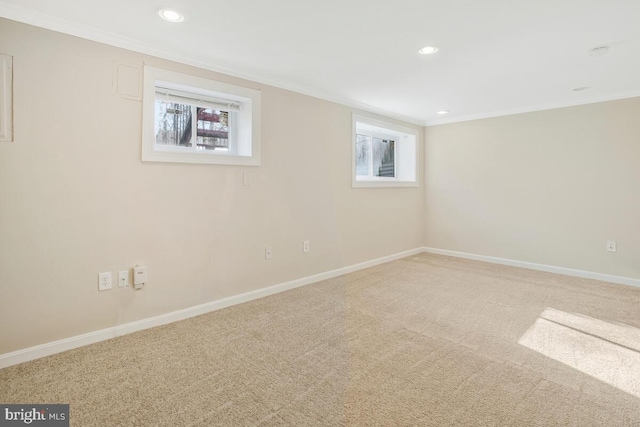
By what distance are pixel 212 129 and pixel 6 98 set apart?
1.46 metres

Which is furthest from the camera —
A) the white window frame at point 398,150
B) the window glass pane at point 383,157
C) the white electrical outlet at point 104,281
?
the window glass pane at point 383,157

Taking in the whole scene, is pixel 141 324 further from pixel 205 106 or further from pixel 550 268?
pixel 550 268

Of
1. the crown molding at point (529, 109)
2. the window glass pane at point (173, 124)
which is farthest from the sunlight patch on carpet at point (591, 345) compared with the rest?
the window glass pane at point (173, 124)

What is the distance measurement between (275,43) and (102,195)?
1721 millimetres

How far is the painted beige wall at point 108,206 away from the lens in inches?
83.2

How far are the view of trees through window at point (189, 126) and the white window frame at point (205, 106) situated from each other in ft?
0.14

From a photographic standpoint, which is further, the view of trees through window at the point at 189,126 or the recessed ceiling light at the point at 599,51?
the view of trees through window at the point at 189,126

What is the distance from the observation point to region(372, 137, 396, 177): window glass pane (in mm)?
5242

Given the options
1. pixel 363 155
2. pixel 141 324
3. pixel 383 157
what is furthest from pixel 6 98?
pixel 383 157

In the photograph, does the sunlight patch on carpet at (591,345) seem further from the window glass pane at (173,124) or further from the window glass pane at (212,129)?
the window glass pane at (173,124)

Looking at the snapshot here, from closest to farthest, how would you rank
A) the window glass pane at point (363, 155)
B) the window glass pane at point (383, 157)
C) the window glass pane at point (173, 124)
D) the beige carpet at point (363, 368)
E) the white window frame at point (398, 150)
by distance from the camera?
the beige carpet at point (363, 368) → the window glass pane at point (173, 124) → the white window frame at point (398, 150) → the window glass pane at point (363, 155) → the window glass pane at point (383, 157)

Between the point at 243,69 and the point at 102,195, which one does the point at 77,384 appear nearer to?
the point at 102,195

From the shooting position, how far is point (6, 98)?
2.05 m

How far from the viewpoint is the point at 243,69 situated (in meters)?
3.07
